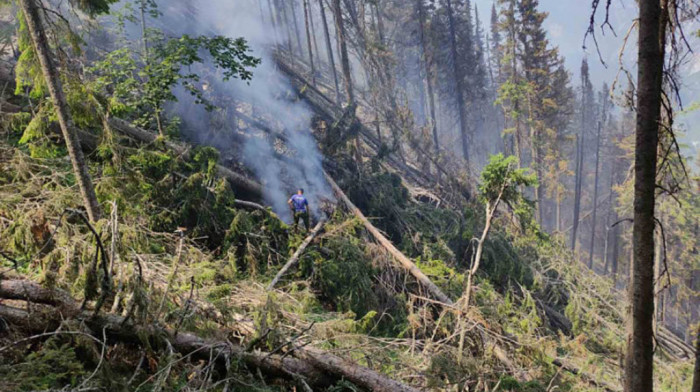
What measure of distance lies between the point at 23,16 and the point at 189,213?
4073 millimetres

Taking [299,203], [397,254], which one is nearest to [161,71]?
[299,203]

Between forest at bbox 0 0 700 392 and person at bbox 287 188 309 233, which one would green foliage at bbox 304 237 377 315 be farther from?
person at bbox 287 188 309 233

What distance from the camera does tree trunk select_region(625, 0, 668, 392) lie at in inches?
137

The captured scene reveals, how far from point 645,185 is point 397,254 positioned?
5.86 metres

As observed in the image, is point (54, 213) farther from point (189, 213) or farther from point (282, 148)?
point (282, 148)

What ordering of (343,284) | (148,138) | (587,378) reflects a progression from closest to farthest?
(587,378)
(343,284)
(148,138)

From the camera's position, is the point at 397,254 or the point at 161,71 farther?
the point at 397,254

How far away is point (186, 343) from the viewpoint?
3.61 meters

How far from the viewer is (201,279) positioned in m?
5.33

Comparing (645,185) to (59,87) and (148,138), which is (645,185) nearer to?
(59,87)

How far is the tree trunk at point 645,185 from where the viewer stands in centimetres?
349

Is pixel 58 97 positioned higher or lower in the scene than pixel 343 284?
higher

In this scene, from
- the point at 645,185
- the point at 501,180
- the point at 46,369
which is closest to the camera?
the point at 46,369

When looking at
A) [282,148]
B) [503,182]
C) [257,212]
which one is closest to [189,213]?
[257,212]
